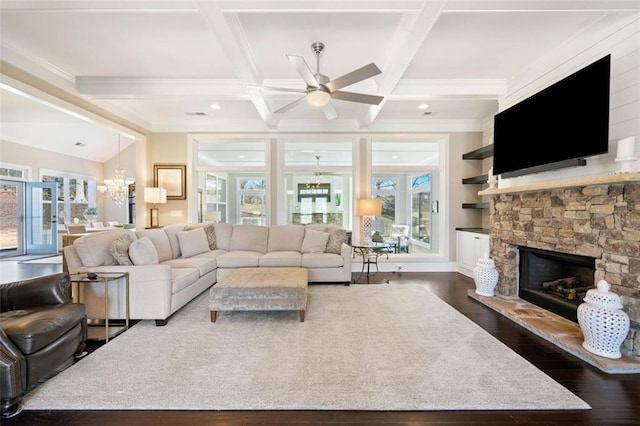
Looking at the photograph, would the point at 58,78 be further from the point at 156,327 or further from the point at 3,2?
the point at 156,327

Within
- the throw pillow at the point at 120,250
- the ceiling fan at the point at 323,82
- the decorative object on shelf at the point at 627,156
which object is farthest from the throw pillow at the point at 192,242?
the decorative object on shelf at the point at 627,156

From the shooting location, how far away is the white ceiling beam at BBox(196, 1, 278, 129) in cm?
233

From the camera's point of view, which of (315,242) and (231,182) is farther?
(231,182)

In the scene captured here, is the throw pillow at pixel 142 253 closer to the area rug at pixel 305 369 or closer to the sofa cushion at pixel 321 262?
the area rug at pixel 305 369

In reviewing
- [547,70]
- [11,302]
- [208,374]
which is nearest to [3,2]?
[11,302]

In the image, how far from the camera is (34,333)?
184 centimetres

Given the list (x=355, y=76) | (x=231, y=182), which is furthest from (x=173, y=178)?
(x=355, y=76)

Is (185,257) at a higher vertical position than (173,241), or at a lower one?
lower

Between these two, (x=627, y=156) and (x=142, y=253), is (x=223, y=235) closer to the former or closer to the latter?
(x=142, y=253)

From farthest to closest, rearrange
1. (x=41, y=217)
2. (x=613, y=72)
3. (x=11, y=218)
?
(x=41, y=217), (x=11, y=218), (x=613, y=72)

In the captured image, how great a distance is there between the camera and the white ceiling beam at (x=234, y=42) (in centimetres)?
233

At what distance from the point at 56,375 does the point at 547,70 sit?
561 centimetres

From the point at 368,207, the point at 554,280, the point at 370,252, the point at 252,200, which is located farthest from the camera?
the point at 252,200

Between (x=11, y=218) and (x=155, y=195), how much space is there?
5685 mm
